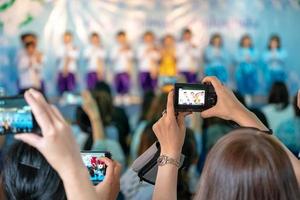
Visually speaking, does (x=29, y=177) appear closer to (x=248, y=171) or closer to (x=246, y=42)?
(x=248, y=171)

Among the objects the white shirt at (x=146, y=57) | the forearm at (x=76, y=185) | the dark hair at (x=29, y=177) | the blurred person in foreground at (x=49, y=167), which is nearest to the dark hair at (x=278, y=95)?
the white shirt at (x=146, y=57)

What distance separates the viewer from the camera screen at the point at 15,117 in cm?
140

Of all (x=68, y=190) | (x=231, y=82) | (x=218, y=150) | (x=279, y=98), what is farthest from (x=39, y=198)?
(x=231, y=82)

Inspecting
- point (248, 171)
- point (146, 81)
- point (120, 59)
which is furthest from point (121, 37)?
point (248, 171)

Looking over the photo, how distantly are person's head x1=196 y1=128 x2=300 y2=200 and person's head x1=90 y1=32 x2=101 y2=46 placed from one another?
5.99m

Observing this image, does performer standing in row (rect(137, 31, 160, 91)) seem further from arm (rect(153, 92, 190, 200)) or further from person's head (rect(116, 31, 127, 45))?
arm (rect(153, 92, 190, 200))

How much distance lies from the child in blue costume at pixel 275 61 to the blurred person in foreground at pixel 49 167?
6093 mm

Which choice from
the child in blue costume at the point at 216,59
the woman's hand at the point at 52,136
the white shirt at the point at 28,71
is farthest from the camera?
the child in blue costume at the point at 216,59

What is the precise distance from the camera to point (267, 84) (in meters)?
7.41

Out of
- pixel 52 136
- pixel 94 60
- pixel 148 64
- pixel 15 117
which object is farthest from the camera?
pixel 148 64

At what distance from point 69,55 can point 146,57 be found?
95cm

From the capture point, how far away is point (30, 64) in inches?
266

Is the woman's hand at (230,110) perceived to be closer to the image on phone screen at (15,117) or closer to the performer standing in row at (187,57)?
the image on phone screen at (15,117)

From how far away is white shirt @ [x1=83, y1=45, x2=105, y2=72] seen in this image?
703 cm
